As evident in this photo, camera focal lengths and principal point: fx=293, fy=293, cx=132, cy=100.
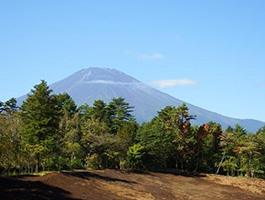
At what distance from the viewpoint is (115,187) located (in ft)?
96.3

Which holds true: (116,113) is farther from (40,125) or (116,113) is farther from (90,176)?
(90,176)

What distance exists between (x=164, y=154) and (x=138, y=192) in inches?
791

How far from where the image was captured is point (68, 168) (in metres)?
39.6

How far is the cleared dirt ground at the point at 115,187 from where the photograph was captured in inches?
862

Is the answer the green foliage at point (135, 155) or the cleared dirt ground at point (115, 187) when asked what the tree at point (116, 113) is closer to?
the green foliage at point (135, 155)

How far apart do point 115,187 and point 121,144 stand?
14.6 meters

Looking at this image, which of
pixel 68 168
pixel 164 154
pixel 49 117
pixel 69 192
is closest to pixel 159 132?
pixel 164 154

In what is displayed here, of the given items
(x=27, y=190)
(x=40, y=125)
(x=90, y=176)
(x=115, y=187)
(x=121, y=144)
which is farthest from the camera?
(x=121, y=144)

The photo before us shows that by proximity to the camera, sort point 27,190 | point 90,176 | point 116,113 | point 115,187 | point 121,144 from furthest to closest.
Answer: point 116,113 → point 121,144 → point 90,176 → point 115,187 → point 27,190

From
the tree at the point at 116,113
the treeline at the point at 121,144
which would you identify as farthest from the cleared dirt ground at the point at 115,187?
the tree at the point at 116,113

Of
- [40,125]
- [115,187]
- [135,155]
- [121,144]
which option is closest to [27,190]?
[115,187]

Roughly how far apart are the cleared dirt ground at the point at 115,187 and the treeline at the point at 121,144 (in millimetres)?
5499

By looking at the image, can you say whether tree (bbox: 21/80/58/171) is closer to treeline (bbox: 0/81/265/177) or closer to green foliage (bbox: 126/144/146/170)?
treeline (bbox: 0/81/265/177)

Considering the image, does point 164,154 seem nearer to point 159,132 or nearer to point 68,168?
point 159,132
